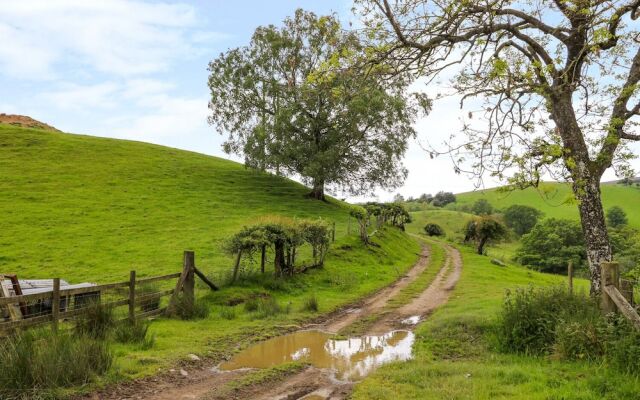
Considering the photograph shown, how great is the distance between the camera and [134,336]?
11.1m

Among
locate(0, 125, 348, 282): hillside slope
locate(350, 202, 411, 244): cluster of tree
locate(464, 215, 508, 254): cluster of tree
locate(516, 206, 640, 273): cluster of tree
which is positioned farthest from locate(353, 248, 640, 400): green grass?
locate(516, 206, 640, 273): cluster of tree

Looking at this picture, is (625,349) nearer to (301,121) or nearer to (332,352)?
(332,352)

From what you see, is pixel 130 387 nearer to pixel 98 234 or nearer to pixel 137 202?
pixel 98 234

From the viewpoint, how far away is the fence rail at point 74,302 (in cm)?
964

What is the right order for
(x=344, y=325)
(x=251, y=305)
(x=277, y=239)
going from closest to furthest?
1. (x=344, y=325)
2. (x=251, y=305)
3. (x=277, y=239)

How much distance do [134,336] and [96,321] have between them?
39.2 inches

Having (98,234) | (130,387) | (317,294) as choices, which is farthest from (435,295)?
(98,234)

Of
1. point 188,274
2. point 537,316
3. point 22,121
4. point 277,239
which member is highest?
point 22,121

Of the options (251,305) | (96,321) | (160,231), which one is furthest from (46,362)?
(160,231)

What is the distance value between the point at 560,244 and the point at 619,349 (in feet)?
228

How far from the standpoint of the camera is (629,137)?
10.6m

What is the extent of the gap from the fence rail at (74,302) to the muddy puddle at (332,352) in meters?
4.07

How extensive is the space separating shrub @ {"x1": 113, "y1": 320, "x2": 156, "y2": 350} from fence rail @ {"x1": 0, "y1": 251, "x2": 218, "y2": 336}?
2.61ft

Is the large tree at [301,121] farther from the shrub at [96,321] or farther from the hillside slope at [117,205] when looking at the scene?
the shrub at [96,321]
